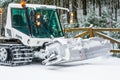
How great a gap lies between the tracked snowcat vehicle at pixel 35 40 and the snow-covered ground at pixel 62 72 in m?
0.40

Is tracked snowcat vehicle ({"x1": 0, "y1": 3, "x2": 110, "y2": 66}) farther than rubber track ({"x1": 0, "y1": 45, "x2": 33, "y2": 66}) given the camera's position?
No

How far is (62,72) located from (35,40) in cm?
204

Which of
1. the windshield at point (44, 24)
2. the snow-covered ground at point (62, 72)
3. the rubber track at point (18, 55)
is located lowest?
the snow-covered ground at point (62, 72)

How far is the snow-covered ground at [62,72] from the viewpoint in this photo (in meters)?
10.8

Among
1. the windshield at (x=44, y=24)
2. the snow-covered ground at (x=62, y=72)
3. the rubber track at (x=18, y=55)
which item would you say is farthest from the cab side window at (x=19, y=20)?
the snow-covered ground at (x=62, y=72)

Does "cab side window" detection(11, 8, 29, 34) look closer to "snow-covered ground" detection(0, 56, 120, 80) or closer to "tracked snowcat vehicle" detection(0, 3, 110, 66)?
"tracked snowcat vehicle" detection(0, 3, 110, 66)

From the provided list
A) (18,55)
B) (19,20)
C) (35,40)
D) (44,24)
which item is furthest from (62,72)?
(19,20)

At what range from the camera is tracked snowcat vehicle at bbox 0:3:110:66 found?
13211mm

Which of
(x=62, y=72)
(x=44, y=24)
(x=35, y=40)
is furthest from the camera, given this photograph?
(x=44, y=24)

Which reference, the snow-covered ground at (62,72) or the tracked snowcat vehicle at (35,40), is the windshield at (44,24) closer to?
the tracked snowcat vehicle at (35,40)

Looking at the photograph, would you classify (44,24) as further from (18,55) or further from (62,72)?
(62,72)

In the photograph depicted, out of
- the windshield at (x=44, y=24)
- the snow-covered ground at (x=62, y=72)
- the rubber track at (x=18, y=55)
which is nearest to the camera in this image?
the snow-covered ground at (x=62, y=72)

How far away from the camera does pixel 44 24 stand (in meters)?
13.8

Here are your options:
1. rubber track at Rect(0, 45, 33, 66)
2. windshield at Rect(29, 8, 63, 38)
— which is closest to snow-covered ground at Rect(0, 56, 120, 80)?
rubber track at Rect(0, 45, 33, 66)
